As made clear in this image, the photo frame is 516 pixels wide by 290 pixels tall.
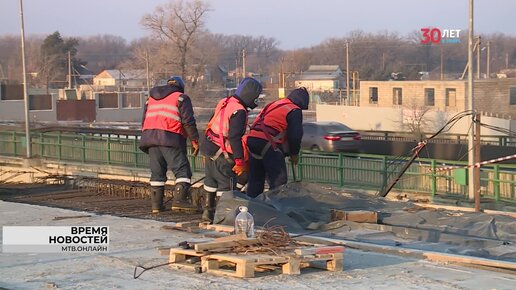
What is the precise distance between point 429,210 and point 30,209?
219 inches

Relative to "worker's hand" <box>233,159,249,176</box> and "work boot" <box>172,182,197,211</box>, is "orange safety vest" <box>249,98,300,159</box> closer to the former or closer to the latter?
"worker's hand" <box>233,159,249,176</box>

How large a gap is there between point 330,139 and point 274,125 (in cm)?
2095

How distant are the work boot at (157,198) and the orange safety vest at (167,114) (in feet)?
2.92

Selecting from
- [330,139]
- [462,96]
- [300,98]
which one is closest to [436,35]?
[462,96]

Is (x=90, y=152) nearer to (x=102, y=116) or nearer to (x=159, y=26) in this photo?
(x=102, y=116)

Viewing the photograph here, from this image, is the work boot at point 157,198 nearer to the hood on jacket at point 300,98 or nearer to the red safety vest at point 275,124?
the red safety vest at point 275,124

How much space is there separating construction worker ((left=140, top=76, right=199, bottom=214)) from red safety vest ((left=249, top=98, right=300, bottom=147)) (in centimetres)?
88

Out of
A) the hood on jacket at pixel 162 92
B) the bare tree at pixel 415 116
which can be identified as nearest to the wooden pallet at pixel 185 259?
the hood on jacket at pixel 162 92

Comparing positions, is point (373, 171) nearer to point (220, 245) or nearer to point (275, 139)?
point (275, 139)

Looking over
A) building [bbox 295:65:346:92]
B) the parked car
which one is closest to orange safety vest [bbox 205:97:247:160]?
the parked car

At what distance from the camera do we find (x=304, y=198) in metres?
11.5

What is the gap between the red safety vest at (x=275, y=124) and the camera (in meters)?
11.8

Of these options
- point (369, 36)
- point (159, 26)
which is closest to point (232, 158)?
point (159, 26)

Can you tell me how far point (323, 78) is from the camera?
11756cm
